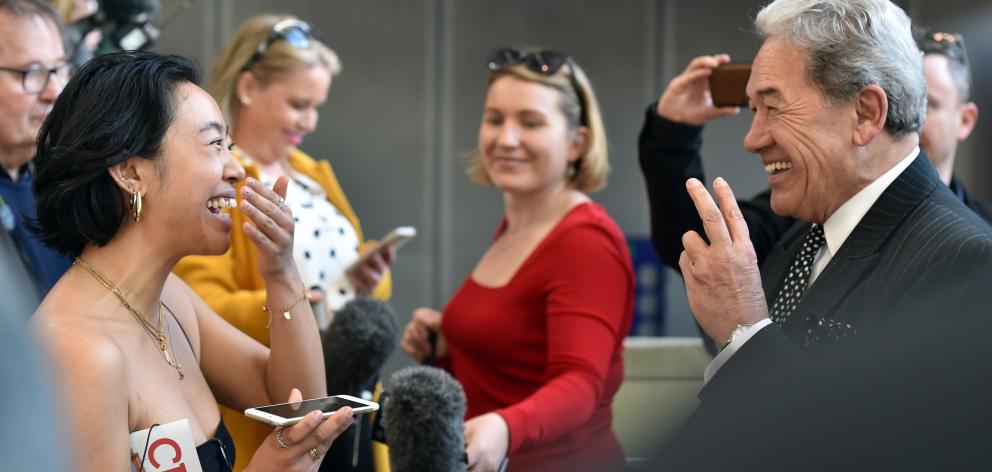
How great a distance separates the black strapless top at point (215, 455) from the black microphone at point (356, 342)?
632 mm

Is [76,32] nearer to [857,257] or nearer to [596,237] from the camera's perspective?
[596,237]

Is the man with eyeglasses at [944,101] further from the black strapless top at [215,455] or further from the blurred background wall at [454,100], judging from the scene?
the blurred background wall at [454,100]

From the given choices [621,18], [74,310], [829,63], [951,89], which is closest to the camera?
[74,310]

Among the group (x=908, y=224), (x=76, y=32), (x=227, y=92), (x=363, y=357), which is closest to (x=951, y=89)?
(x=908, y=224)

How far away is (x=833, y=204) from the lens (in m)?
1.89

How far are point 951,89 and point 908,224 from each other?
1300 mm

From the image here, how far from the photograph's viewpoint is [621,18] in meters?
5.69

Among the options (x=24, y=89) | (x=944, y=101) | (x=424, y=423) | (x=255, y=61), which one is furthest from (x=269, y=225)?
(x=944, y=101)

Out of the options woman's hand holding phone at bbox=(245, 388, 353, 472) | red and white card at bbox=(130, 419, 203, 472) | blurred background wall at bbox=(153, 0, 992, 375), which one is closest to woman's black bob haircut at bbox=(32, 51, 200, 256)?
red and white card at bbox=(130, 419, 203, 472)

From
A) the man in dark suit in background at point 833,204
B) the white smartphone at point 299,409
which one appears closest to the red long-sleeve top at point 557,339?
the man in dark suit in background at point 833,204

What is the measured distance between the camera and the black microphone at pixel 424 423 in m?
2.04

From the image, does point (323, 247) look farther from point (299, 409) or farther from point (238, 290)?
point (299, 409)

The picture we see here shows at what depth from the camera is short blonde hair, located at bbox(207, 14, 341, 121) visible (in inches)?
118

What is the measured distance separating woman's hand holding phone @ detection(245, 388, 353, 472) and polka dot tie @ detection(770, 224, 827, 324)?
808 millimetres
